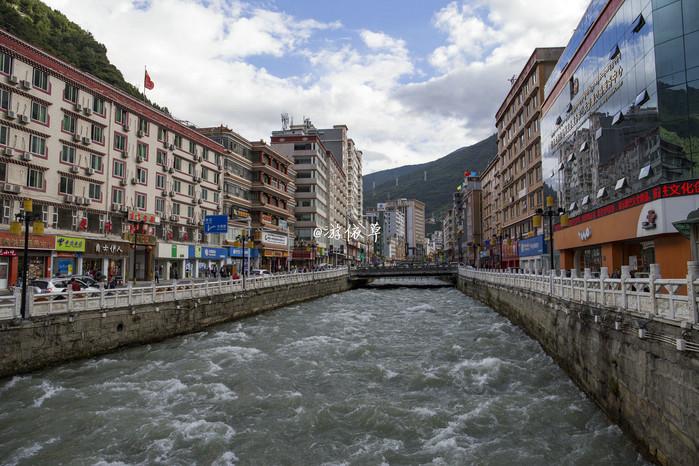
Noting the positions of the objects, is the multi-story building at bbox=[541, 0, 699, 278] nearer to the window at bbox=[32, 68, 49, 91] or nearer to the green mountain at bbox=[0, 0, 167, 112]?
the window at bbox=[32, 68, 49, 91]

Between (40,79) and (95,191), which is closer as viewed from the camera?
(40,79)

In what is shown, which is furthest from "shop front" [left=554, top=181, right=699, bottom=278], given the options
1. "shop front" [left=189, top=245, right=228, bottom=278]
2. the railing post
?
"shop front" [left=189, top=245, right=228, bottom=278]

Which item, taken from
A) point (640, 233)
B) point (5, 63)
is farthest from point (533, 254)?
point (5, 63)

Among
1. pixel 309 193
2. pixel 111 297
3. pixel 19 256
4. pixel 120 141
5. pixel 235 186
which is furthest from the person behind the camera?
pixel 309 193

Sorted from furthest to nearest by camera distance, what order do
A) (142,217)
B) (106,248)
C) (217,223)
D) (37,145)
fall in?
(217,223) → (142,217) → (106,248) → (37,145)

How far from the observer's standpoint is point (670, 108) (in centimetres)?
2080

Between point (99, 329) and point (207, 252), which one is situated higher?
point (207, 252)

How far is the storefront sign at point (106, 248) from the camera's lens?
125ft

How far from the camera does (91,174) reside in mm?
38312

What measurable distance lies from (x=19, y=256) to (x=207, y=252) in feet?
76.1

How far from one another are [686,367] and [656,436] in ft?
6.18

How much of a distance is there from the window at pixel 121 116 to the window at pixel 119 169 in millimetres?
3765

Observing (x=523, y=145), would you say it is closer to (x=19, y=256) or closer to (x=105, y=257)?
(x=105, y=257)

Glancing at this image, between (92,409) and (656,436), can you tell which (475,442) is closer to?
(656,436)
